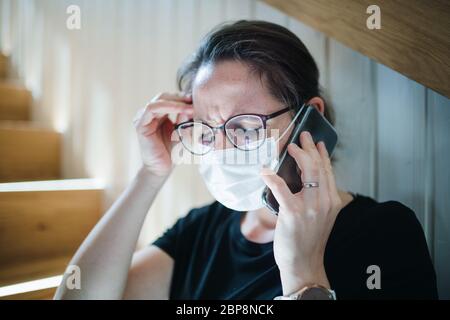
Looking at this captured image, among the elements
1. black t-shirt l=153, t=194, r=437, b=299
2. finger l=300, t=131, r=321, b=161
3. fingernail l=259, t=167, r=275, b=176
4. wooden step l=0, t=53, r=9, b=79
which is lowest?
black t-shirt l=153, t=194, r=437, b=299

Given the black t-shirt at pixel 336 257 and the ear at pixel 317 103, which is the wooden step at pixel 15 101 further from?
the ear at pixel 317 103

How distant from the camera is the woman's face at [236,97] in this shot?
552 millimetres

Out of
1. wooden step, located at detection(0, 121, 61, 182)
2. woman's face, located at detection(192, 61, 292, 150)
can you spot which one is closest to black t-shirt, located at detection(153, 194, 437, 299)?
woman's face, located at detection(192, 61, 292, 150)

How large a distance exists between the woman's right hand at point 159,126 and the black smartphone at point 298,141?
0.24m

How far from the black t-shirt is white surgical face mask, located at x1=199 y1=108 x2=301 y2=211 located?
13 centimetres

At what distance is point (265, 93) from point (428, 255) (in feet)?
1.29

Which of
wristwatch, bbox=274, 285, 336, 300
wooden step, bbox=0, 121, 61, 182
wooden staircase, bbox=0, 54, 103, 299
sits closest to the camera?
wristwatch, bbox=274, 285, 336, 300

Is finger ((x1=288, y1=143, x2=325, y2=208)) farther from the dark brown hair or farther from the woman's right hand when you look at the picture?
the woman's right hand

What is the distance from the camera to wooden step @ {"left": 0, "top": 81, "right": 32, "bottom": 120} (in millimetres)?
Answer: 885

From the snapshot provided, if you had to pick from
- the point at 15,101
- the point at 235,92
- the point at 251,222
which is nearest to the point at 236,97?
the point at 235,92

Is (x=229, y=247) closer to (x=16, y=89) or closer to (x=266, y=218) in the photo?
(x=266, y=218)

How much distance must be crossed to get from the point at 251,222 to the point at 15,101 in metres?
0.79

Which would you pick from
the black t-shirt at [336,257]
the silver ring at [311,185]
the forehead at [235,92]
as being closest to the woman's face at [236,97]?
the forehead at [235,92]

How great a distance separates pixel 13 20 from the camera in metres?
0.74
